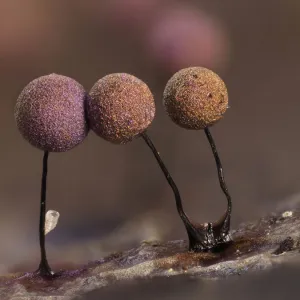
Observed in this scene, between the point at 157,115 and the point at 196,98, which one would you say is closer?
the point at 196,98

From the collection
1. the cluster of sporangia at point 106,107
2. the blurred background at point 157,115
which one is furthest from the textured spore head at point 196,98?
the blurred background at point 157,115

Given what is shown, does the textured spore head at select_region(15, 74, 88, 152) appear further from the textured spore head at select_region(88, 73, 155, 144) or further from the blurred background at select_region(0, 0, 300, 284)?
the blurred background at select_region(0, 0, 300, 284)

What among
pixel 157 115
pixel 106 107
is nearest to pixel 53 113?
pixel 106 107

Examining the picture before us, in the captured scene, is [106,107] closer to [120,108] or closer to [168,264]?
[120,108]

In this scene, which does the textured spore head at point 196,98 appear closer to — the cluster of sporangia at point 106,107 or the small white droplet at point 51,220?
the cluster of sporangia at point 106,107

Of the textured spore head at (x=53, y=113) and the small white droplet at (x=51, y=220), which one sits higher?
the textured spore head at (x=53, y=113)

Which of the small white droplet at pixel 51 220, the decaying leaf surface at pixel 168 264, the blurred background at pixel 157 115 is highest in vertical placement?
the blurred background at pixel 157 115

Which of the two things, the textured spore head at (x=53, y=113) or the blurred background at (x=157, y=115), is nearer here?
the textured spore head at (x=53, y=113)
